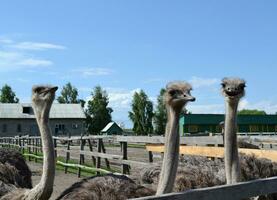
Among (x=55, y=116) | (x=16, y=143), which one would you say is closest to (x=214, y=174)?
(x=16, y=143)

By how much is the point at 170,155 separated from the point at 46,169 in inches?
49.3

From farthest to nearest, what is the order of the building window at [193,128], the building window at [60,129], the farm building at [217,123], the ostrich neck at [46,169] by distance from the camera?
the building window at [60,129] < the farm building at [217,123] < the building window at [193,128] < the ostrich neck at [46,169]

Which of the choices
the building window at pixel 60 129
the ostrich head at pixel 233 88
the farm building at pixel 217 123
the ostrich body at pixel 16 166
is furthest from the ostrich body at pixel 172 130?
the building window at pixel 60 129

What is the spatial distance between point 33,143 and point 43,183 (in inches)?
748

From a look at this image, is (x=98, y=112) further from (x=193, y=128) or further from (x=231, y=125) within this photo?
(x=231, y=125)

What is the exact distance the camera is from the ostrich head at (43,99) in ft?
16.4

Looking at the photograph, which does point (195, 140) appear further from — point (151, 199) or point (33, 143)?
point (33, 143)

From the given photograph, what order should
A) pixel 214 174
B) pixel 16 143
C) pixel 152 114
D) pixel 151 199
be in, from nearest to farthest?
pixel 151 199, pixel 214 174, pixel 16 143, pixel 152 114

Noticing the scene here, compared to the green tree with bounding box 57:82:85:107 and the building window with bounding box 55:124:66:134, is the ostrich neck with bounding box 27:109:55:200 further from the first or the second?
the green tree with bounding box 57:82:85:107

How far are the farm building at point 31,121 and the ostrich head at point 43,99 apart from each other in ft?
A: 159

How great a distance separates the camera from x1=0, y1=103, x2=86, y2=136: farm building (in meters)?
54.3

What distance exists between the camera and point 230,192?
3166mm

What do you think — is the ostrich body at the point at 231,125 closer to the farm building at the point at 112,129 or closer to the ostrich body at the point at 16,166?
the ostrich body at the point at 16,166

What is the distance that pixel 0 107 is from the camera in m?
56.0
